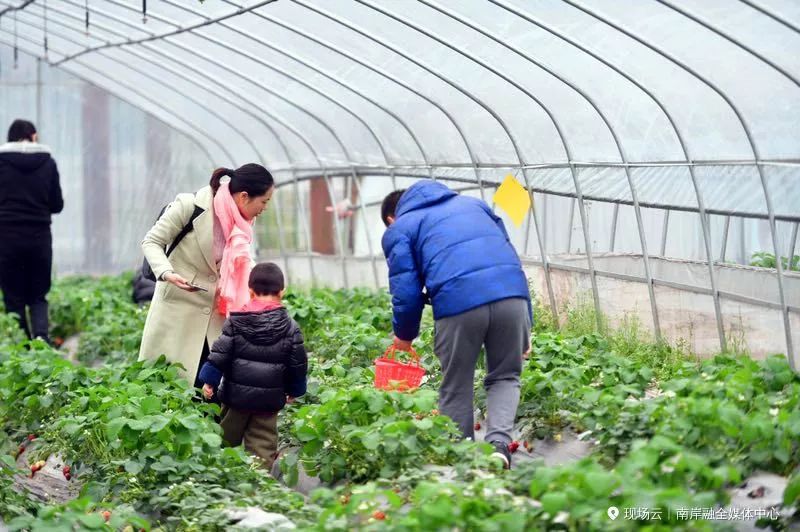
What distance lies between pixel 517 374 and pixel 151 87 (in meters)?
11.5

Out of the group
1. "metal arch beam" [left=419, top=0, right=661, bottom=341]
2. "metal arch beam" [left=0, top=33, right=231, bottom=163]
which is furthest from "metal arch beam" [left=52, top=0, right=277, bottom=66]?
"metal arch beam" [left=419, top=0, right=661, bottom=341]

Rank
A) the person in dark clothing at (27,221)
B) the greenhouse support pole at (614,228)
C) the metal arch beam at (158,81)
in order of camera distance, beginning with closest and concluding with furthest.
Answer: the greenhouse support pole at (614,228)
the person in dark clothing at (27,221)
the metal arch beam at (158,81)

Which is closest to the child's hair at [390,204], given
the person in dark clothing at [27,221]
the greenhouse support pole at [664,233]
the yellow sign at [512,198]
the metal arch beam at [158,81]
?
the yellow sign at [512,198]

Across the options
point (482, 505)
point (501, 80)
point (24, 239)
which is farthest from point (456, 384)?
point (24, 239)

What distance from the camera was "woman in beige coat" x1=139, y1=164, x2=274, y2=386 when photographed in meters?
6.29

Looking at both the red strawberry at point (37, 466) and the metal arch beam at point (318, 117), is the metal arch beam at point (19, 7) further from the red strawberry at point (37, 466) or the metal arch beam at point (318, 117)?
the red strawberry at point (37, 466)

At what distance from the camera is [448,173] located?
1153cm

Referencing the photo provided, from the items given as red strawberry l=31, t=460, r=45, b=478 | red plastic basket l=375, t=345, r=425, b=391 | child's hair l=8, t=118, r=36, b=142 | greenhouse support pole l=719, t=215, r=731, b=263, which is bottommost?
red strawberry l=31, t=460, r=45, b=478

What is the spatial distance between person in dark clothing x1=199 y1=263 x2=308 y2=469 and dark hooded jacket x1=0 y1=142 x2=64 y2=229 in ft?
13.9

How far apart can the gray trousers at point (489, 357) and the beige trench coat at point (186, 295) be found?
5.03 ft

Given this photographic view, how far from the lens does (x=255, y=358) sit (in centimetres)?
595

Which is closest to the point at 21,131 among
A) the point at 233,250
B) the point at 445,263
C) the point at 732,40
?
the point at 233,250

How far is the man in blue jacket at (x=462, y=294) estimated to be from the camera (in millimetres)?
5406

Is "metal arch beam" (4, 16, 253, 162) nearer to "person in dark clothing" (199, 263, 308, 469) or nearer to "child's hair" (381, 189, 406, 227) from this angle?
"person in dark clothing" (199, 263, 308, 469)
